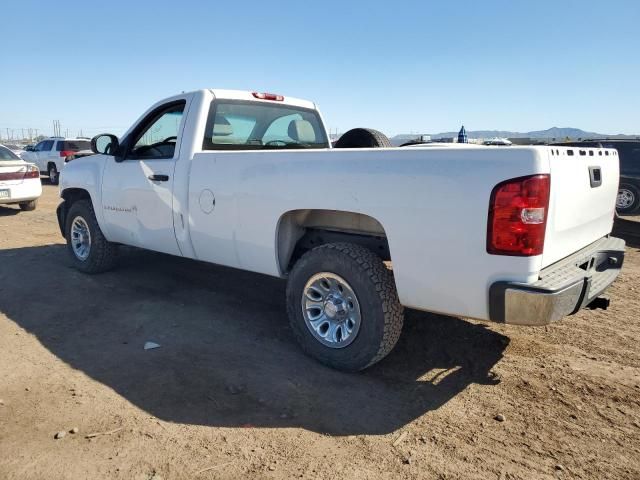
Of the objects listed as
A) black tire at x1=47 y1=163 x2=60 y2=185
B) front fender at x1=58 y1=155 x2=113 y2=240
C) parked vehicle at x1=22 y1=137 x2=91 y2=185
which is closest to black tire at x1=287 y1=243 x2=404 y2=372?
front fender at x1=58 y1=155 x2=113 y2=240

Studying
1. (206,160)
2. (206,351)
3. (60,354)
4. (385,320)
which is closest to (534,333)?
(385,320)

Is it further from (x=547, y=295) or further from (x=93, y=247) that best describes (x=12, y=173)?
(x=547, y=295)

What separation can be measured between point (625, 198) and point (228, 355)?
11428 mm

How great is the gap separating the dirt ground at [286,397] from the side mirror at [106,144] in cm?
158

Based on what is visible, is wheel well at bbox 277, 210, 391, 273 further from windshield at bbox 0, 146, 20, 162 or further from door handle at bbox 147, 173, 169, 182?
windshield at bbox 0, 146, 20, 162

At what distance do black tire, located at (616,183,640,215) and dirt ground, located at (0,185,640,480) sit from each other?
785 cm

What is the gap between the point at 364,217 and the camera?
3.62 m

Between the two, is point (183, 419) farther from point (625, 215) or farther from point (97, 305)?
point (625, 215)

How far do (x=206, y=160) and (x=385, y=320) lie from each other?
206 centimetres

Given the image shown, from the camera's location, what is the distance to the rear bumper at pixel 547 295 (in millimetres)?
2719

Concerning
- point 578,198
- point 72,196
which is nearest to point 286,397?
point 578,198

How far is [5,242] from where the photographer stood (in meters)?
8.15

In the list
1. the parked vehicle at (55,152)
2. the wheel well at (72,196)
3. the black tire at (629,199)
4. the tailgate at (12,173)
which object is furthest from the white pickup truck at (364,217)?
the parked vehicle at (55,152)

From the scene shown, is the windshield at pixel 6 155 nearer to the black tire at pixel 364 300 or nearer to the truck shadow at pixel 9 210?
the truck shadow at pixel 9 210
